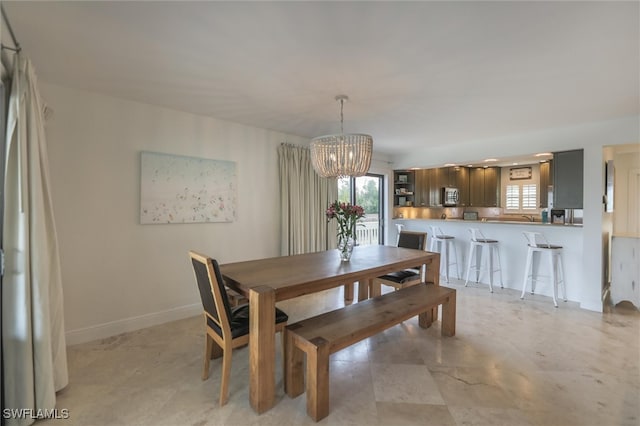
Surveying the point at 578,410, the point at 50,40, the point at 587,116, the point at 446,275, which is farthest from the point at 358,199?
the point at 50,40

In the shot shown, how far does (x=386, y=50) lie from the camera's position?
6.63 feet

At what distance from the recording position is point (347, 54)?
208cm

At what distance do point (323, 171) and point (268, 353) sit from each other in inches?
68.6

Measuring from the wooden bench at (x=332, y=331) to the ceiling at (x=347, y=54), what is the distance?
2.03 meters

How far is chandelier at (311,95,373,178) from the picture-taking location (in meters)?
2.76

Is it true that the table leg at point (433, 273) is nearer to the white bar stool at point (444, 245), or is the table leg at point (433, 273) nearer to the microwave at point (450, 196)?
the white bar stool at point (444, 245)

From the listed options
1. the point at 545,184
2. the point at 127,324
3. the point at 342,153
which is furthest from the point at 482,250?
the point at 127,324

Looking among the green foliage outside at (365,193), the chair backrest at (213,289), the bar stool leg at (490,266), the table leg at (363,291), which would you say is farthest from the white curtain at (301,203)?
the bar stool leg at (490,266)

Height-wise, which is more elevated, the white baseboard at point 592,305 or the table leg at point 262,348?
the table leg at point 262,348

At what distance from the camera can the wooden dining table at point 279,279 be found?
189 centimetres

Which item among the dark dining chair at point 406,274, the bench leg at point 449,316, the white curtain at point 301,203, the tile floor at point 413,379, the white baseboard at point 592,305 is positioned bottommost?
the tile floor at point 413,379

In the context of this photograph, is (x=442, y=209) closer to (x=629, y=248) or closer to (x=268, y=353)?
(x=629, y=248)

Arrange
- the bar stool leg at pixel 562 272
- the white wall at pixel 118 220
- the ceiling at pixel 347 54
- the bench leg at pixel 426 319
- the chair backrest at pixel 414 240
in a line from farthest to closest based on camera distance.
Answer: the bar stool leg at pixel 562 272
the chair backrest at pixel 414 240
the bench leg at pixel 426 319
the white wall at pixel 118 220
the ceiling at pixel 347 54

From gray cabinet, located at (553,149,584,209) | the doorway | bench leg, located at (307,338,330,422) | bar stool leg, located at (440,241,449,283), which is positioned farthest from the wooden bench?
the doorway
